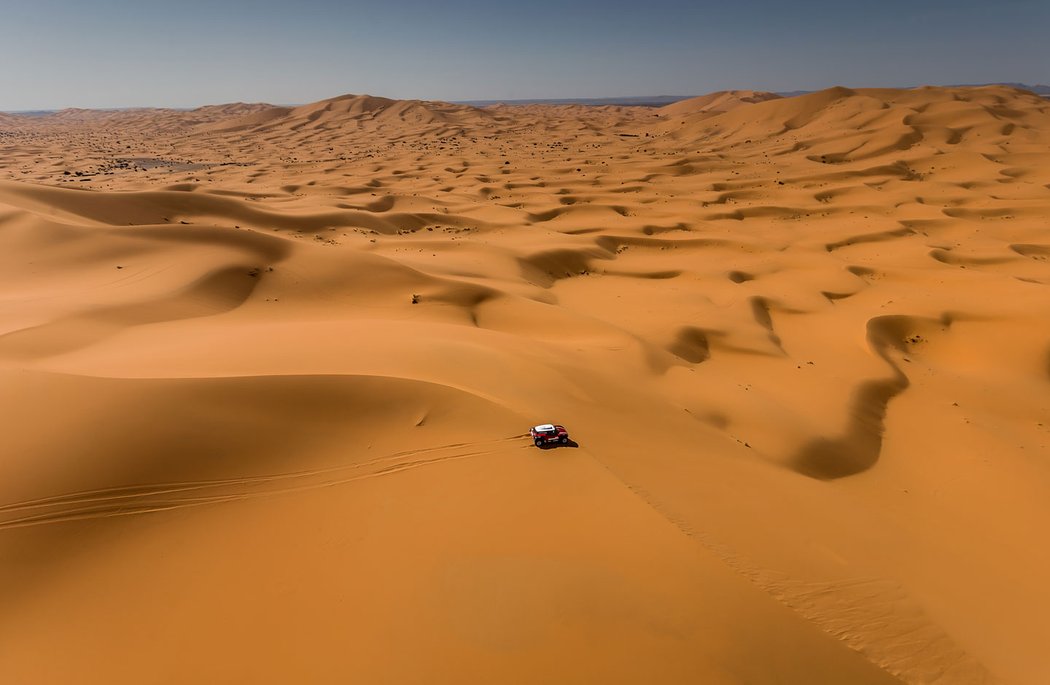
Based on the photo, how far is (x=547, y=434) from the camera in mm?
5516

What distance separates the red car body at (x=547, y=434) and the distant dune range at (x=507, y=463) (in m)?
0.15

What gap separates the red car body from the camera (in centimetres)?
548

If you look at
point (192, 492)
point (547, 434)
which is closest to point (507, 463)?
point (547, 434)

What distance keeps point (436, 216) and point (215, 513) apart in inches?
754

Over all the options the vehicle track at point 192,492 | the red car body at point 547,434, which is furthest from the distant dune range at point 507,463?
the red car body at point 547,434

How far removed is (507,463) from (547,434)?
56cm

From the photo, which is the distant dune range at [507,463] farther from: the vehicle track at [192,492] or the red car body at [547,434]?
the red car body at [547,434]

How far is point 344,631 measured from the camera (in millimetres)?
3473

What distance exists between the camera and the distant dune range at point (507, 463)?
3.55m

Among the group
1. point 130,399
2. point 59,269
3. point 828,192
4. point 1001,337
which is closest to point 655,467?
point 130,399

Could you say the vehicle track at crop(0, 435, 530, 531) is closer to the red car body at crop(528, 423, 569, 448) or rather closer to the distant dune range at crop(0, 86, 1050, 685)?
the distant dune range at crop(0, 86, 1050, 685)

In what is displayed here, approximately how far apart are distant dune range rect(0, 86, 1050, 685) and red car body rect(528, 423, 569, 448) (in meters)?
0.15

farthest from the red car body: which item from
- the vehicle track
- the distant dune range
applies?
the vehicle track

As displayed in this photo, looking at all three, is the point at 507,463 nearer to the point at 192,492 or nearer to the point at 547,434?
the point at 547,434
